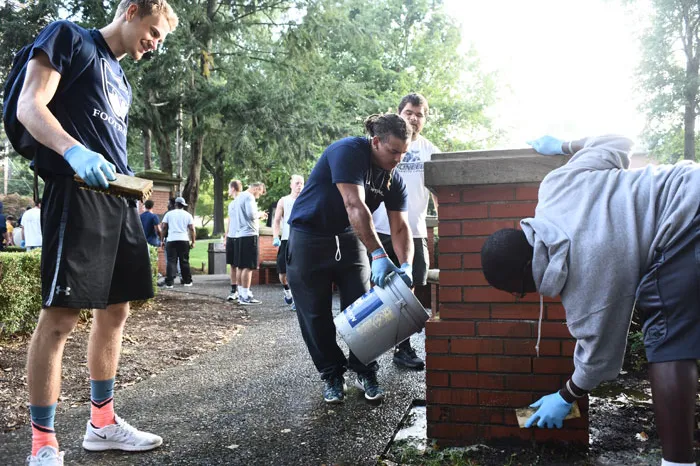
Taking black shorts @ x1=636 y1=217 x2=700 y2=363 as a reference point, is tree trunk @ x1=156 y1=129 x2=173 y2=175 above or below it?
above

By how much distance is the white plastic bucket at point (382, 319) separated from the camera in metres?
3.13

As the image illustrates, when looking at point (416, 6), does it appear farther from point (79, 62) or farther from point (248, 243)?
point (79, 62)

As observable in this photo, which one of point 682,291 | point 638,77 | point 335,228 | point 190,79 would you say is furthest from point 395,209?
point 638,77

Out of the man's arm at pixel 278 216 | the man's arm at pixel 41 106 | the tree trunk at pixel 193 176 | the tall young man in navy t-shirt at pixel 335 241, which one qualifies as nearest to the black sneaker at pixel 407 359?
the tall young man in navy t-shirt at pixel 335 241

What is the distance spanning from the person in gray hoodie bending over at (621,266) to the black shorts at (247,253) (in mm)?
7213

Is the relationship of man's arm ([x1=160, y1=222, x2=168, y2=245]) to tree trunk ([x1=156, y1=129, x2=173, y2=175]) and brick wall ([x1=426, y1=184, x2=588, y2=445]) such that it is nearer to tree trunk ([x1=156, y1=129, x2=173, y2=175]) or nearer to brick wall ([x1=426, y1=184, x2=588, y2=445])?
tree trunk ([x1=156, y1=129, x2=173, y2=175])

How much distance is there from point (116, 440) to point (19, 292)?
3.34m

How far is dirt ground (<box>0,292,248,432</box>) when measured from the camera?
3.89 m

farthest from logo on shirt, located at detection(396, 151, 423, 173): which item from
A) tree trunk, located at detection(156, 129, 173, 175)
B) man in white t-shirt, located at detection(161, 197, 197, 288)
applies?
tree trunk, located at detection(156, 129, 173, 175)

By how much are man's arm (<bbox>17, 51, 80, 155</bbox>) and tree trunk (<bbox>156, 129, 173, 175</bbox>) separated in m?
15.7

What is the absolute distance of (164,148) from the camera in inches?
742

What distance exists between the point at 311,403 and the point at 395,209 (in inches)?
53.6

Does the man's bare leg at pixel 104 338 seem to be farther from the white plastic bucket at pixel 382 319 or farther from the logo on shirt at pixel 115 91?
the white plastic bucket at pixel 382 319

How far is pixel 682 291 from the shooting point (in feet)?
6.07
